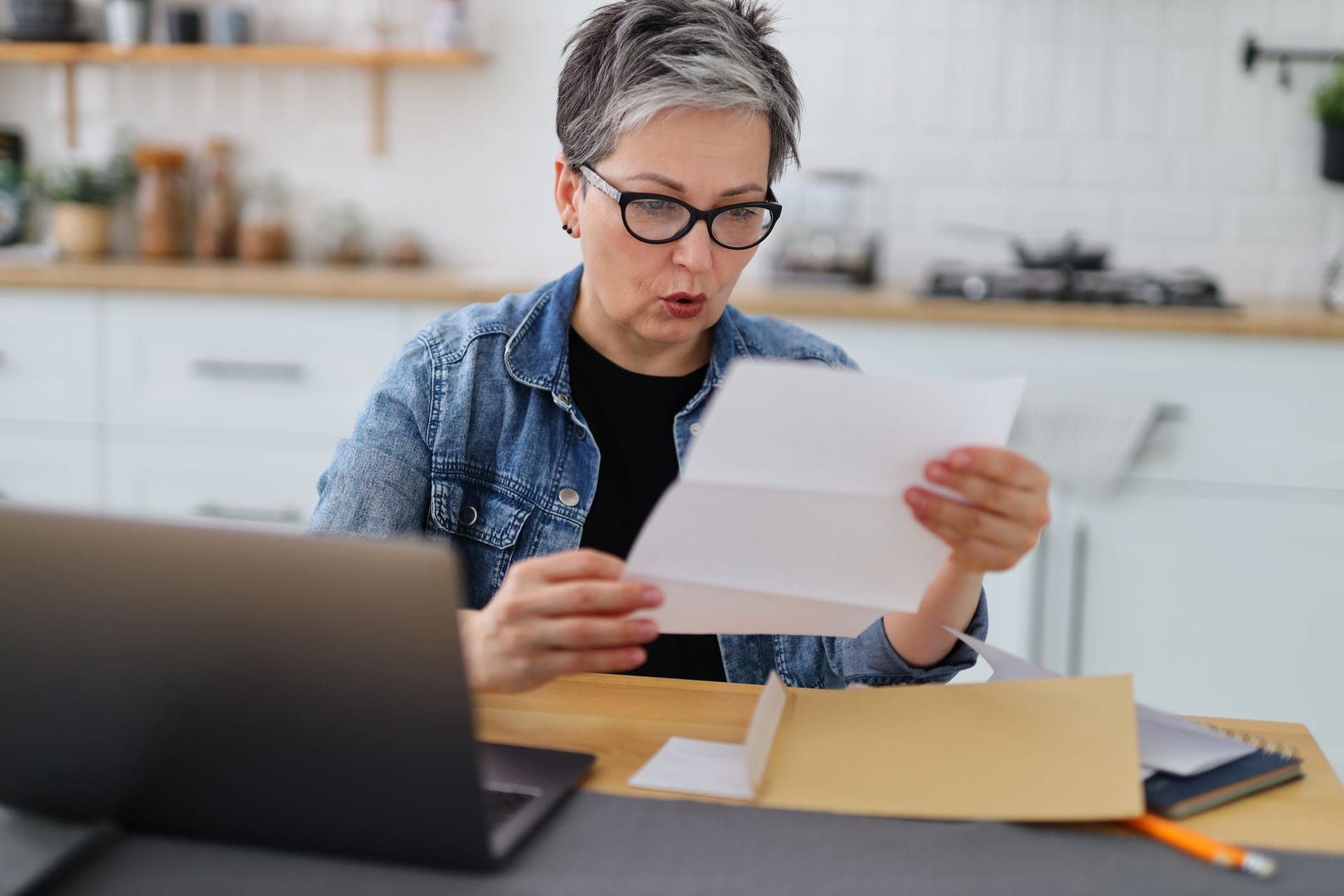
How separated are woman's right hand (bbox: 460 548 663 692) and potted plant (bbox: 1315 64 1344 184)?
2.49 metres

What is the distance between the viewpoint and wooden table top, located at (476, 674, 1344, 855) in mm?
779

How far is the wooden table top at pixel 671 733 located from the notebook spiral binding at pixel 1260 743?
Result: 1 cm

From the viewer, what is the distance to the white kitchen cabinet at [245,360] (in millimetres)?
2611

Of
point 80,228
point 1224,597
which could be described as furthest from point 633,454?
point 80,228

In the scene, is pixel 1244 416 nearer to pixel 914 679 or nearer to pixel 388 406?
pixel 914 679

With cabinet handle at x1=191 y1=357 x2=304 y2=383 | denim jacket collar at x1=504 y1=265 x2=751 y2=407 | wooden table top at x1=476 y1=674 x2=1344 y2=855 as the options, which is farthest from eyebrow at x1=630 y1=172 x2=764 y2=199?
cabinet handle at x1=191 y1=357 x2=304 y2=383

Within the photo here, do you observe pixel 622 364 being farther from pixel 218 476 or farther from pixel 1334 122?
pixel 1334 122

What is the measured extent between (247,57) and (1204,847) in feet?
9.49

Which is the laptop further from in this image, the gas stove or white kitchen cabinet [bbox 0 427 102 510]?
white kitchen cabinet [bbox 0 427 102 510]

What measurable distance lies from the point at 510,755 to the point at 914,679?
0.43m

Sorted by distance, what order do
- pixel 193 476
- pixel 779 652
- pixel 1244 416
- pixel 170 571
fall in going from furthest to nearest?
pixel 193 476 → pixel 1244 416 → pixel 779 652 → pixel 170 571

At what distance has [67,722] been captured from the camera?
70 centimetres

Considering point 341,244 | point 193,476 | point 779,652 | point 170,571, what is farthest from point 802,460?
point 341,244

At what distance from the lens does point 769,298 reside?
245 cm
